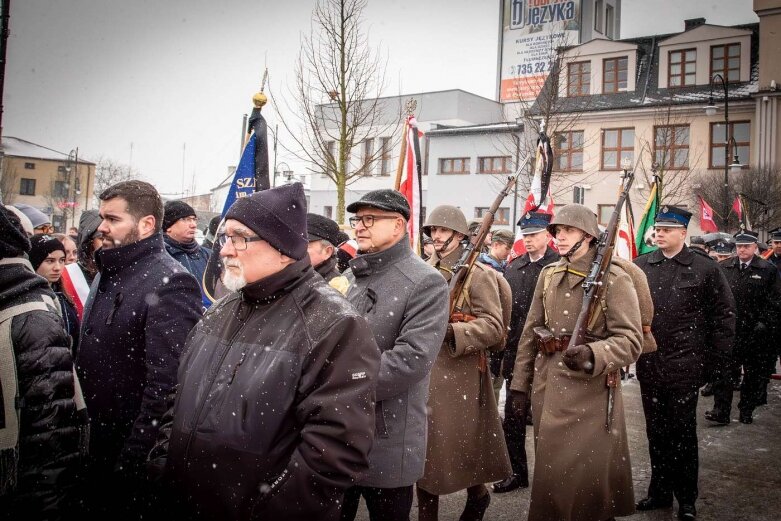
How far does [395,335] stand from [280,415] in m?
1.26

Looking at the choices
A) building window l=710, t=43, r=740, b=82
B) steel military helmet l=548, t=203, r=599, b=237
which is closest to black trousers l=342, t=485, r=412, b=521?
steel military helmet l=548, t=203, r=599, b=237

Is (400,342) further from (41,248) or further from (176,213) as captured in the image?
(176,213)

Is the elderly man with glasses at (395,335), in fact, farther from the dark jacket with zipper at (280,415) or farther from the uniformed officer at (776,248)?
the uniformed officer at (776,248)

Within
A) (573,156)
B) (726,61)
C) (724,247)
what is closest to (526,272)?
(724,247)

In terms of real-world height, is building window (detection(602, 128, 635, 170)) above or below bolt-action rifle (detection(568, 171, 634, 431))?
above

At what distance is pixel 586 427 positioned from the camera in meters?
4.01

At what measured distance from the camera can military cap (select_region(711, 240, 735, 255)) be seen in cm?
1092

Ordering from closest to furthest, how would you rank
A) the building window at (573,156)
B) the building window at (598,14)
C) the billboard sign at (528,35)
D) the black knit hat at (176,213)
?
1. the black knit hat at (176,213)
2. the building window at (573,156)
3. the billboard sign at (528,35)
4. the building window at (598,14)

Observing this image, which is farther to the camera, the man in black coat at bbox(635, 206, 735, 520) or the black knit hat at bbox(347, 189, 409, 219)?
the man in black coat at bbox(635, 206, 735, 520)

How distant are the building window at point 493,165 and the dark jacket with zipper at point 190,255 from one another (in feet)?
92.0

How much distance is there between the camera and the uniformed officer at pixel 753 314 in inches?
314

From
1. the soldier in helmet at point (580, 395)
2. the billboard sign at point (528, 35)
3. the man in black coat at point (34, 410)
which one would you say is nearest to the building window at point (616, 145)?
the billboard sign at point (528, 35)

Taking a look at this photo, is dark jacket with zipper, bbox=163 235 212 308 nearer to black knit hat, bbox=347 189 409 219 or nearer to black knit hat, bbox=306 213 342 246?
black knit hat, bbox=306 213 342 246

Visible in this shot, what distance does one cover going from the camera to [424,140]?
37.4m
